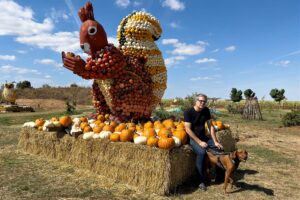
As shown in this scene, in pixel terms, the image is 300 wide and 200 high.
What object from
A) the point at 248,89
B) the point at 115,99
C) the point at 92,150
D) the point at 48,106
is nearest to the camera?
the point at 92,150

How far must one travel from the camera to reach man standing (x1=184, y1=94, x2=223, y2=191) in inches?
218

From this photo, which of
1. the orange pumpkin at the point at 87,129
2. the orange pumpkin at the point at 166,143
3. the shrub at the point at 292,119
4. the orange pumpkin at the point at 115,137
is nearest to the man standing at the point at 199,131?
the orange pumpkin at the point at 166,143

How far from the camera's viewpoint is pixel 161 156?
513 centimetres

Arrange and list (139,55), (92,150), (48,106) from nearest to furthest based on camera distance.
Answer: (92,150) < (139,55) < (48,106)

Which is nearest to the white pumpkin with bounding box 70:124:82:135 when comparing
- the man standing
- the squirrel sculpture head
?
the squirrel sculpture head

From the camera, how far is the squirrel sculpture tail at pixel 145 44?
836cm

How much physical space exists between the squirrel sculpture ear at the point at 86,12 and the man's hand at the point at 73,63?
111 cm

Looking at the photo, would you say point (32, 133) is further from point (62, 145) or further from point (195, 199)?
point (195, 199)

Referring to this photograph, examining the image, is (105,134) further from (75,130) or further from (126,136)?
(75,130)

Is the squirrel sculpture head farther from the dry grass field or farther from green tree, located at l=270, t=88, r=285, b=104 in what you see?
green tree, located at l=270, t=88, r=285, b=104

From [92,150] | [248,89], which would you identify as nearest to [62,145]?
[92,150]

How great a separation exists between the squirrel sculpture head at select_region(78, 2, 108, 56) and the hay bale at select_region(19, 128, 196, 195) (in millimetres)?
2208

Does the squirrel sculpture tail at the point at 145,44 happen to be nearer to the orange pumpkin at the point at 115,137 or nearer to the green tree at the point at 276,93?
the orange pumpkin at the point at 115,137

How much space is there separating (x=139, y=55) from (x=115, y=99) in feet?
4.82
